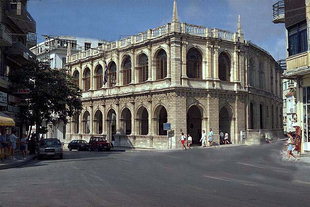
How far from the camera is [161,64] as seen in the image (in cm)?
4134

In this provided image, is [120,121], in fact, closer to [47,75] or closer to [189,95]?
[189,95]

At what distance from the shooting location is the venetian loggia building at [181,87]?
39.3 metres

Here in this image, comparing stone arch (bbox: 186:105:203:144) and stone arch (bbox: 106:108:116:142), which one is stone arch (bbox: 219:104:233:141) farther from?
stone arch (bbox: 106:108:116:142)

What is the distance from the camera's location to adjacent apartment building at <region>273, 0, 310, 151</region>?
924 inches

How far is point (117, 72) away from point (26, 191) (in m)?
36.2

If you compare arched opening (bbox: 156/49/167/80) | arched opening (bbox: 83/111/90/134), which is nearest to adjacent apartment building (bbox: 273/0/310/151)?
arched opening (bbox: 156/49/167/80)

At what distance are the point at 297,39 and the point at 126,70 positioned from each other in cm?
2487

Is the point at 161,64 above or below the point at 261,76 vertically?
above

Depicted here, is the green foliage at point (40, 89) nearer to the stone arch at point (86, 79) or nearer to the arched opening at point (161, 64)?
the arched opening at point (161, 64)

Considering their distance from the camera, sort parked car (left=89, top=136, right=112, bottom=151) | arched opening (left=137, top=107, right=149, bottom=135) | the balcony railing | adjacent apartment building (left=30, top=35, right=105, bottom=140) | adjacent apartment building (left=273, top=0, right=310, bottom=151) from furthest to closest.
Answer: adjacent apartment building (left=30, top=35, right=105, bottom=140)
arched opening (left=137, top=107, right=149, bottom=135)
parked car (left=89, top=136, right=112, bottom=151)
the balcony railing
adjacent apartment building (left=273, top=0, right=310, bottom=151)

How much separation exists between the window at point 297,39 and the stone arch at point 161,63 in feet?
55.3

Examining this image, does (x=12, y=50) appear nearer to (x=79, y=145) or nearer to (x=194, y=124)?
(x=79, y=145)

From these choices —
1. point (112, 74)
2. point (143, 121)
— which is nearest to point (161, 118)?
point (143, 121)

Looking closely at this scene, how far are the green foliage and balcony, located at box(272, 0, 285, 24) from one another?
18525 millimetres
